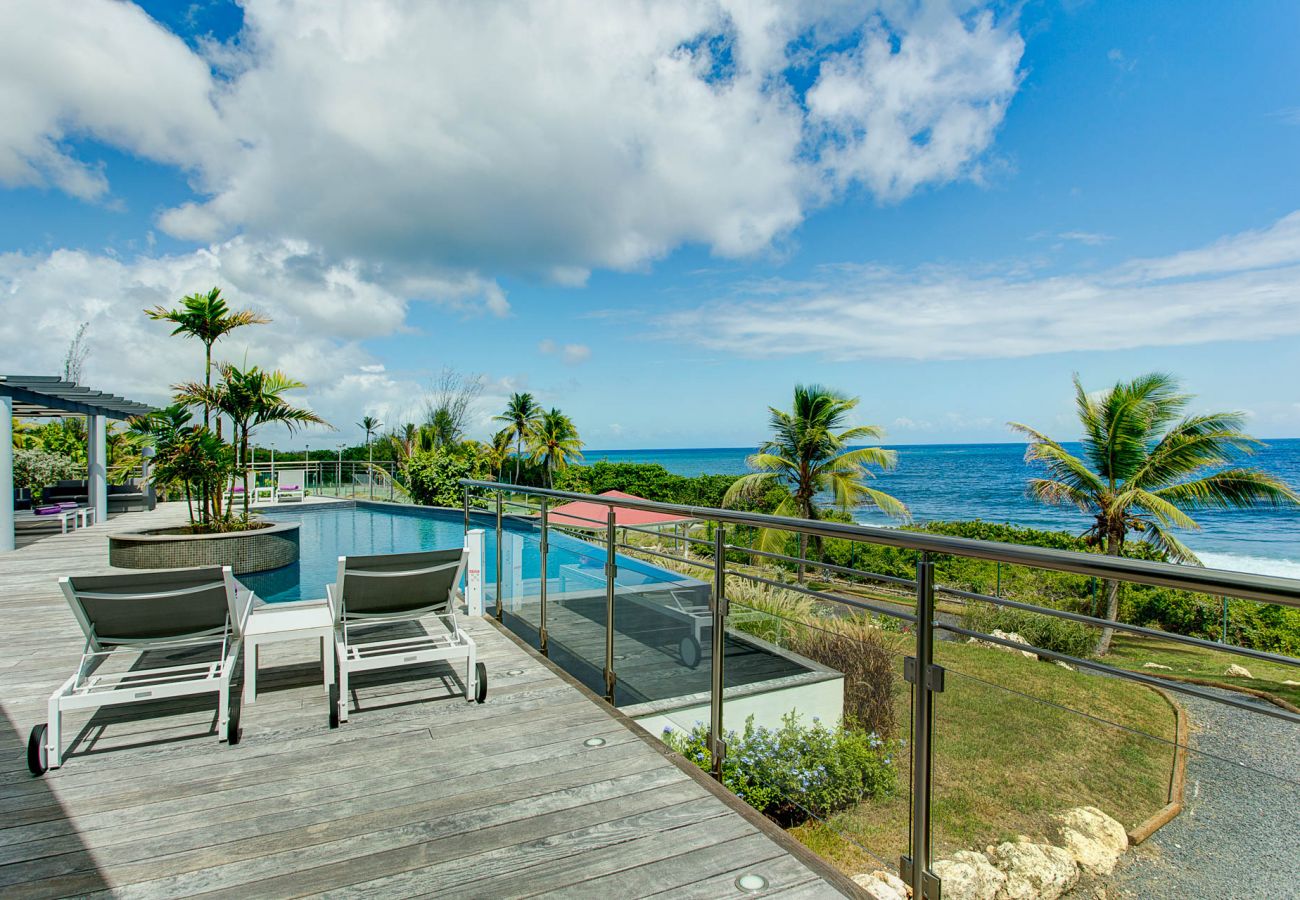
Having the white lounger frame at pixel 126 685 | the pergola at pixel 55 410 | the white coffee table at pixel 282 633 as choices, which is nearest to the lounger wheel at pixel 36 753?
the white lounger frame at pixel 126 685

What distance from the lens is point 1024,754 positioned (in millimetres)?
1698

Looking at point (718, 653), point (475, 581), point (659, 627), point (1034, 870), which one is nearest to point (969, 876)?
point (1034, 870)

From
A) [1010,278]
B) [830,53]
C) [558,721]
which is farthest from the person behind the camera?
[1010,278]

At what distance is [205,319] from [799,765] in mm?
10171

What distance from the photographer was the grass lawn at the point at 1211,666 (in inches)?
45.1

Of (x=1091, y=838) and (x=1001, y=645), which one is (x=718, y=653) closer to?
(x=1001, y=645)

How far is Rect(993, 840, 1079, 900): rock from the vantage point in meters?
1.52

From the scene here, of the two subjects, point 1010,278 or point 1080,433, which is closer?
point 1080,433

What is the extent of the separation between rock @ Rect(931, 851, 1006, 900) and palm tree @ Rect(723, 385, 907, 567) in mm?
17593

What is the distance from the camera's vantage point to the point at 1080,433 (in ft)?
55.8

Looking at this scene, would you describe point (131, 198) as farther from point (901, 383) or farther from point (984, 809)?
point (901, 383)

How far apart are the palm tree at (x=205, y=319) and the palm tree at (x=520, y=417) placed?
22.1 metres

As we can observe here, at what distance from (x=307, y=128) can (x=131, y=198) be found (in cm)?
700

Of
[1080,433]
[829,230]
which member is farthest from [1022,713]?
[829,230]
